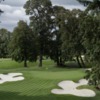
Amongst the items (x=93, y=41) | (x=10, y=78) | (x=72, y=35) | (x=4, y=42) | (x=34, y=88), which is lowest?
(x=34, y=88)

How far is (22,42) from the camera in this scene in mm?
61844

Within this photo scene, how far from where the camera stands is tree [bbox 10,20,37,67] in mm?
61500

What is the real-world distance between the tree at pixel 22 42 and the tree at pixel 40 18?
133 centimetres

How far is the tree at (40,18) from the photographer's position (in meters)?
61.2

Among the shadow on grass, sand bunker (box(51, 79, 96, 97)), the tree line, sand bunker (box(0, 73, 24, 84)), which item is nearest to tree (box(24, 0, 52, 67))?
the tree line

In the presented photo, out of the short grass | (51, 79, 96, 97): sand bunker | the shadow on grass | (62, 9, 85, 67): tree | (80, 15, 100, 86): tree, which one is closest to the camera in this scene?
(80, 15, 100, 86): tree

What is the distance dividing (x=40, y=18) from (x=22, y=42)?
6.28 metres

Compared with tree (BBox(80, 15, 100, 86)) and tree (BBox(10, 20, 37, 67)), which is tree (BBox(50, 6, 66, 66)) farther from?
tree (BBox(80, 15, 100, 86))

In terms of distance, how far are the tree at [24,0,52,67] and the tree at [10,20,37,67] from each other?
133 centimetres

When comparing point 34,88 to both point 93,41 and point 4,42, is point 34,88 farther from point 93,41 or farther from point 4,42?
point 4,42

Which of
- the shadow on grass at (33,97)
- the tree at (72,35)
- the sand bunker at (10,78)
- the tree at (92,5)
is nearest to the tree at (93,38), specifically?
the tree at (92,5)

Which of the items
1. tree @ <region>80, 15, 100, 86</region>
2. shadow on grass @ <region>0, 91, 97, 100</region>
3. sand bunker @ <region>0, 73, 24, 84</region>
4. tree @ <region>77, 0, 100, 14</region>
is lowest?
shadow on grass @ <region>0, 91, 97, 100</region>

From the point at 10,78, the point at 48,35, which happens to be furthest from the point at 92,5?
the point at 48,35

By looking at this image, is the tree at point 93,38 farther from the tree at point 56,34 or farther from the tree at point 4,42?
the tree at point 4,42
